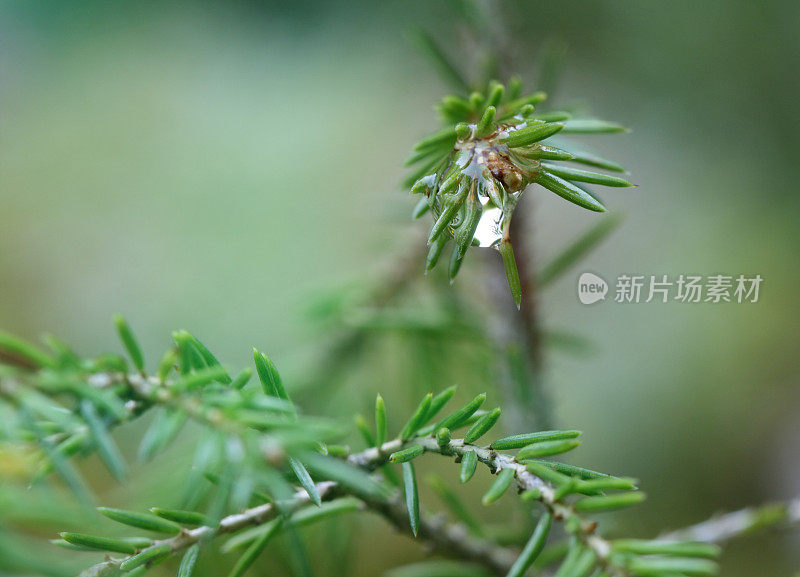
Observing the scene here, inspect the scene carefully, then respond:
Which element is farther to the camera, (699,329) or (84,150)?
(84,150)

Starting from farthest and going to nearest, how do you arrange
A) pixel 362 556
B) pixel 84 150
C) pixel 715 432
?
pixel 84 150 → pixel 715 432 → pixel 362 556

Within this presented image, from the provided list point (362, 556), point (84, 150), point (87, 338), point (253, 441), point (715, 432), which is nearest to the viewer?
point (253, 441)

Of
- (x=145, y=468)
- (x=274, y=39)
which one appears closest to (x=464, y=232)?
(x=145, y=468)

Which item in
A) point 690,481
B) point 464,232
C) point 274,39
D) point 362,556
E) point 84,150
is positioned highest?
point 274,39

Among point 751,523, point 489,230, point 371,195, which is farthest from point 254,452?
point 371,195

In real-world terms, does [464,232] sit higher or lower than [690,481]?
higher

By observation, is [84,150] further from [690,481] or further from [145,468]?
[690,481]
